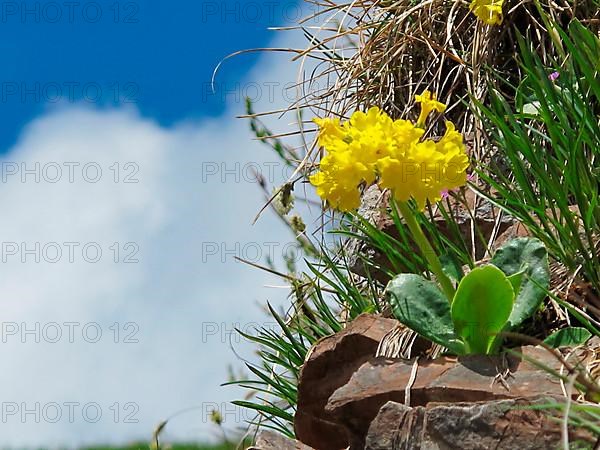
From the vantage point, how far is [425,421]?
172cm

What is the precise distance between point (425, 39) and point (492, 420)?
161 centimetres

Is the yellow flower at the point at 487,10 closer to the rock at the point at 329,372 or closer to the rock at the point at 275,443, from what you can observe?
the rock at the point at 329,372

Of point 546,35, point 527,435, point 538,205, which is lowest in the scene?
point 527,435

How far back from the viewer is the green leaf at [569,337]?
1973 millimetres

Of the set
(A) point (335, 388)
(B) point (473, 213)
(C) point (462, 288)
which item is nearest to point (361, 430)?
(A) point (335, 388)

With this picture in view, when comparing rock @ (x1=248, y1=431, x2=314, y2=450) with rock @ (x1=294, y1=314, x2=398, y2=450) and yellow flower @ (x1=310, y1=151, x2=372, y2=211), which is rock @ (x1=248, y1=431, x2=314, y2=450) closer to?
rock @ (x1=294, y1=314, x2=398, y2=450)

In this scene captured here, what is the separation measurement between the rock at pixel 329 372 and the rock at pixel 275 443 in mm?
110

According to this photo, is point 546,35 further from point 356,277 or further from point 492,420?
point 492,420

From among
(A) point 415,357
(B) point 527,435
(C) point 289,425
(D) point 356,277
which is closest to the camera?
(B) point 527,435

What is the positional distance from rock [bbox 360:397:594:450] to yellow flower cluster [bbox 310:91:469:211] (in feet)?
Answer: 1.39

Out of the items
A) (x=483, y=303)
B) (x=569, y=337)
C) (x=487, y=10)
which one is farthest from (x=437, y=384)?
(x=487, y=10)

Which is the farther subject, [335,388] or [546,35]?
[546,35]

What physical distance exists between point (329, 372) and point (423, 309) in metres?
0.31

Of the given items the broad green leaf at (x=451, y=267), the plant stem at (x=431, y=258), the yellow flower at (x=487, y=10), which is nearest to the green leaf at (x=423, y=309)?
the plant stem at (x=431, y=258)
